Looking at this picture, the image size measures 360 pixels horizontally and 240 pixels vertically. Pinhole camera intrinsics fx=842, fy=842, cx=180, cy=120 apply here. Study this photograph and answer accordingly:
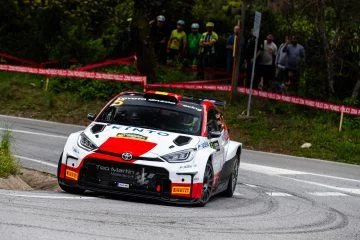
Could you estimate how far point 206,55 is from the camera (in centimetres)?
2625

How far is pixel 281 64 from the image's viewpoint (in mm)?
24453

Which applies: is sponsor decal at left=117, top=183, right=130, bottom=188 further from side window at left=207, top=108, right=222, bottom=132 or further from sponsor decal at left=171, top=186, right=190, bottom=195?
side window at left=207, top=108, right=222, bottom=132

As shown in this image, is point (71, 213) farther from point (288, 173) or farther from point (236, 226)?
point (288, 173)

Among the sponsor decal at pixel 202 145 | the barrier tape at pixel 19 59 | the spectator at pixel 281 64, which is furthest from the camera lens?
the barrier tape at pixel 19 59

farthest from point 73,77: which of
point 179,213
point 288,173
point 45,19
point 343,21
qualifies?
point 179,213

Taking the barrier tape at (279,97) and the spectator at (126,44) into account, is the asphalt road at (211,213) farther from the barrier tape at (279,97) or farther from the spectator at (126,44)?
the spectator at (126,44)

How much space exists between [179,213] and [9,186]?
2.91m

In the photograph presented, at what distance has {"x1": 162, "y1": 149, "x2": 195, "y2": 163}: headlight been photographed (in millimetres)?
11289

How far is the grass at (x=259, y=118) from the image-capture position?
72.9 feet

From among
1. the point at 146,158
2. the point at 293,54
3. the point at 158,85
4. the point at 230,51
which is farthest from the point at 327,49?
the point at 146,158

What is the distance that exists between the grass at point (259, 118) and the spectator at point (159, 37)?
0.78 m

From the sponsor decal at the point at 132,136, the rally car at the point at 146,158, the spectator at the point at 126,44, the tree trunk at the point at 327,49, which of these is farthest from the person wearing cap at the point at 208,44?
the sponsor decal at the point at 132,136

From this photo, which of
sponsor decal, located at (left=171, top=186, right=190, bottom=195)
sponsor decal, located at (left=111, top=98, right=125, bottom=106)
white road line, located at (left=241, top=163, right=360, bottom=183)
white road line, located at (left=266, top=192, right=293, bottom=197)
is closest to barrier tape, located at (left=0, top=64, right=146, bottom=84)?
white road line, located at (left=241, top=163, right=360, bottom=183)

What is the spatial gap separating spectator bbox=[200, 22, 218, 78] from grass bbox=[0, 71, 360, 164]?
3.39ft
